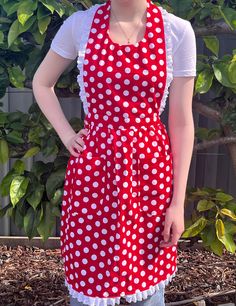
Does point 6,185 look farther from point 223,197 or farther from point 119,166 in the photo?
point 223,197

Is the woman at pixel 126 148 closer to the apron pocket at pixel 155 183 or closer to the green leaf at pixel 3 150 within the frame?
the apron pocket at pixel 155 183

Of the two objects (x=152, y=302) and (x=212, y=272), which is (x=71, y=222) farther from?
(x=212, y=272)

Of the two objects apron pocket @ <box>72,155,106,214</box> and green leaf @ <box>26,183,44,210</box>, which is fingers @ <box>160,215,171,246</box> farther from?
green leaf @ <box>26,183,44,210</box>

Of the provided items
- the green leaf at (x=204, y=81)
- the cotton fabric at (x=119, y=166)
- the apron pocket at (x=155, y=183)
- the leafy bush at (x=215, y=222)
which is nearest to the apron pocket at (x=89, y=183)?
the cotton fabric at (x=119, y=166)

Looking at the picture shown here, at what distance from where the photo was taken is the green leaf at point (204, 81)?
1748 millimetres

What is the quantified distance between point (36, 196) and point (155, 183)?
65 centimetres

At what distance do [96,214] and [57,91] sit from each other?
2.51 feet

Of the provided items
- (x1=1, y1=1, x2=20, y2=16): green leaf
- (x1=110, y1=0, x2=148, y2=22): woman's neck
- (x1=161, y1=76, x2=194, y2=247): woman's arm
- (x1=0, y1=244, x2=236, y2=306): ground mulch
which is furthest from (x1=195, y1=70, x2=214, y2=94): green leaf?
(x1=0, y1=244, x2=236, y2=306): ground mulch

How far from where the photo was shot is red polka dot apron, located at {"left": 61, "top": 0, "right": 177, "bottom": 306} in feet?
4.58

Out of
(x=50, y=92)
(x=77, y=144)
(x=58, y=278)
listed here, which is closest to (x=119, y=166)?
(x=77, y=144)

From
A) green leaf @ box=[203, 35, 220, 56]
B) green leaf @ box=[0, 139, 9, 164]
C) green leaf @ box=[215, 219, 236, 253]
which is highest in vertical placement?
green leaf @ box=[203, 35, 220, 56]

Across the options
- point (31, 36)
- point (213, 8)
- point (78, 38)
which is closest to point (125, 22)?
point (78, 38)

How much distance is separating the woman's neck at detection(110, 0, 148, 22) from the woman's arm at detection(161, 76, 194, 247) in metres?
0.20

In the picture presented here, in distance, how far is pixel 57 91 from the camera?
6.77ft
